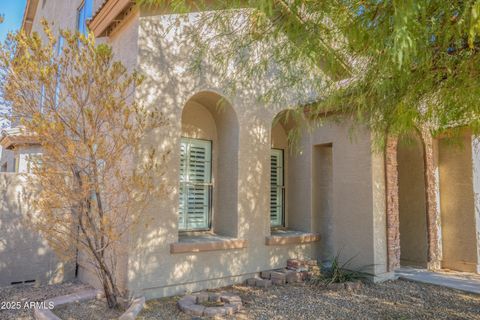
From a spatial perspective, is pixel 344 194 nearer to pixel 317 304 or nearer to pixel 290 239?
pixel 290 239

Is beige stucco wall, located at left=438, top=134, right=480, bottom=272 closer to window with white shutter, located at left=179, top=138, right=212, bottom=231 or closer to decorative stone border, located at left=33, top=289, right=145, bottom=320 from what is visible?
window with white shutter, located at left=179, top=138, right=212, bottom=231

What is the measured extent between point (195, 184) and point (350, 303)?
15.7 ft

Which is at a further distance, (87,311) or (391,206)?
(391,206)

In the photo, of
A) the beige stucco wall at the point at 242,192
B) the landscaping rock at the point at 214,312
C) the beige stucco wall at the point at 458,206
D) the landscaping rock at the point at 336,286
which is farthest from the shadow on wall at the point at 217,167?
the beige stucco wall at the point at 458,206

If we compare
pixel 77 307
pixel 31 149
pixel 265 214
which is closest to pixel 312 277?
pixel 265 214

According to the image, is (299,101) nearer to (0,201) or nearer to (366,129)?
(366,129)

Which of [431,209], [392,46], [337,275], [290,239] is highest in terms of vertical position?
[392,46]

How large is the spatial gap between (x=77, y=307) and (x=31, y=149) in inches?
308

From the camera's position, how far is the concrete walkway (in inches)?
333

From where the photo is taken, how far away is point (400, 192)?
11.3 m

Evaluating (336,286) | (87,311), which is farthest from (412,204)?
(87,311)

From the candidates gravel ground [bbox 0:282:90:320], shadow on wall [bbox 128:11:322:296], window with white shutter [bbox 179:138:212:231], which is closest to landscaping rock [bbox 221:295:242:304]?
shadow on wall [bbox 128:11:322:296]

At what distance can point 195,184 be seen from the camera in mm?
9383

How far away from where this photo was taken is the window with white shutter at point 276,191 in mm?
11273
